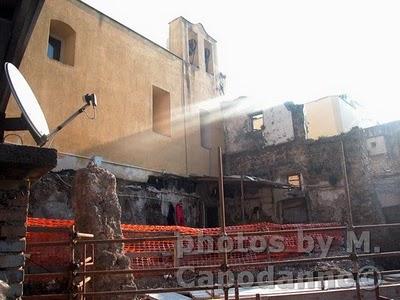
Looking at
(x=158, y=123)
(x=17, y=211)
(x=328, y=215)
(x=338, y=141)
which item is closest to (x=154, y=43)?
(x=158, y=123)

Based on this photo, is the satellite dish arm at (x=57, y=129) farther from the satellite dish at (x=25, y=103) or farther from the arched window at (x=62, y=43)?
the arched window at (x=62, y=43)

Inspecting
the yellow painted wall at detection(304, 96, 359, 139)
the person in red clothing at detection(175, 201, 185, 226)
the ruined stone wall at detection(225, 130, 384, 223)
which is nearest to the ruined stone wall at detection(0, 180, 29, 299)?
the person in red clothing at detection(175, 201, 185, 226)

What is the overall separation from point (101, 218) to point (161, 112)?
10505 millimetres

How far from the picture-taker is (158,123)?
17297 mm

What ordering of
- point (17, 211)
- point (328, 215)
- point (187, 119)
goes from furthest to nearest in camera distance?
point (187, 119)
point (328, 215)
point (17, 211)

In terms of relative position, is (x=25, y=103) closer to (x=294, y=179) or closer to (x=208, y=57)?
(x=294, y=179)

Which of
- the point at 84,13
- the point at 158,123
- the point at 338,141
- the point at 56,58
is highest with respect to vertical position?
the point at 84,13

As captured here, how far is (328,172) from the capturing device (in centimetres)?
1697

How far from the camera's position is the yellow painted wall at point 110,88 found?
12.3 meters

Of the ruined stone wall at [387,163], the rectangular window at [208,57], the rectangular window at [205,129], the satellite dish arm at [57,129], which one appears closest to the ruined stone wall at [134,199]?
the rectangular window at [205,129]

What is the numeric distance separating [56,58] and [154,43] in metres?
4.81

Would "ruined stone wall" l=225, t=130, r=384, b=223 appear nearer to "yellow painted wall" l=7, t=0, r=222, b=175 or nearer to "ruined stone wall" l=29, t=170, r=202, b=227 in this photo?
"yellow painted wall" l=7, t=0, r=222, b=175

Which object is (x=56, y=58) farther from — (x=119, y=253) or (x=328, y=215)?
(x=328, y=215)

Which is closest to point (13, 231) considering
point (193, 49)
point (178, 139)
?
point (178, 139)
